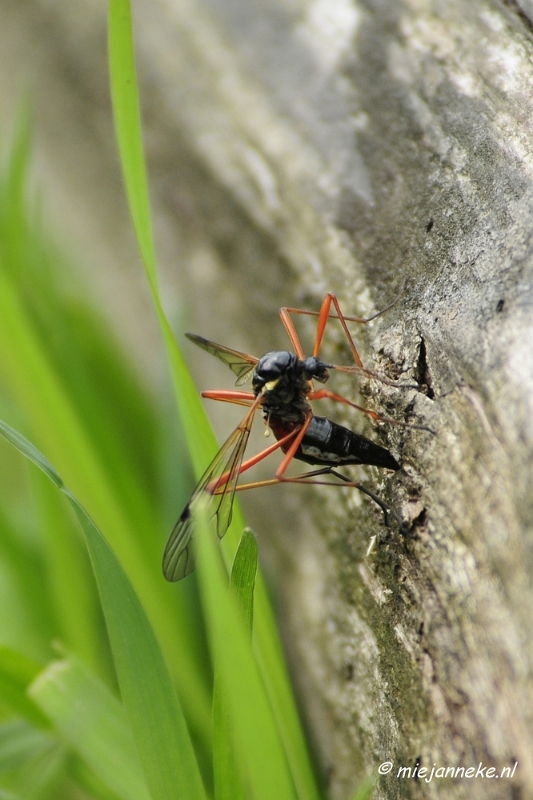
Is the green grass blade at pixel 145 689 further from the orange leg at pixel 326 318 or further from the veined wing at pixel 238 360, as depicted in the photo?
the veined wing at pixel 238 360

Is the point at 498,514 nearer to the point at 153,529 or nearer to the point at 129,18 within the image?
the point at 129,18

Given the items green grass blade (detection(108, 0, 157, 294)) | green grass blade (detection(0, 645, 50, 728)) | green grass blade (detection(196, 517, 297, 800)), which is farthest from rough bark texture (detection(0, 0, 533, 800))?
green grass blade (detection(0, 645, 50, 728))

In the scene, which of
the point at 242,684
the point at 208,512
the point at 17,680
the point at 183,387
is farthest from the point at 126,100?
the point at 17,680

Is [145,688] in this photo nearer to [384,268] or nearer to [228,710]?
[228,710]

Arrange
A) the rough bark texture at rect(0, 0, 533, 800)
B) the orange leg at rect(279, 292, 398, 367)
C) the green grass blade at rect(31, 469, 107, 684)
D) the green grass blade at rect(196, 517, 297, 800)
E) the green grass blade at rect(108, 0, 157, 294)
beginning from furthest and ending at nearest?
the green grass blade at rect(31, 469, 107, 684) < the orange leg at rect(279, 292, 398, 367) < the green grass blade at rect(108, 0, 157, 294) < the rough bark texture at rect(0, 0, 533, 800) < the green grass blade at rect(196, 517, 297, 800)

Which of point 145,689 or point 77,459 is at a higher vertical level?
point 77,459

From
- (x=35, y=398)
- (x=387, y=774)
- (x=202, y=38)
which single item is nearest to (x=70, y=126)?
(x=202, y=38)

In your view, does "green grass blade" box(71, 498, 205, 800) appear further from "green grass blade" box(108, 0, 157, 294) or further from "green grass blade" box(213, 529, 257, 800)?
"green grass blade" box(108, 0, 157, 294)
